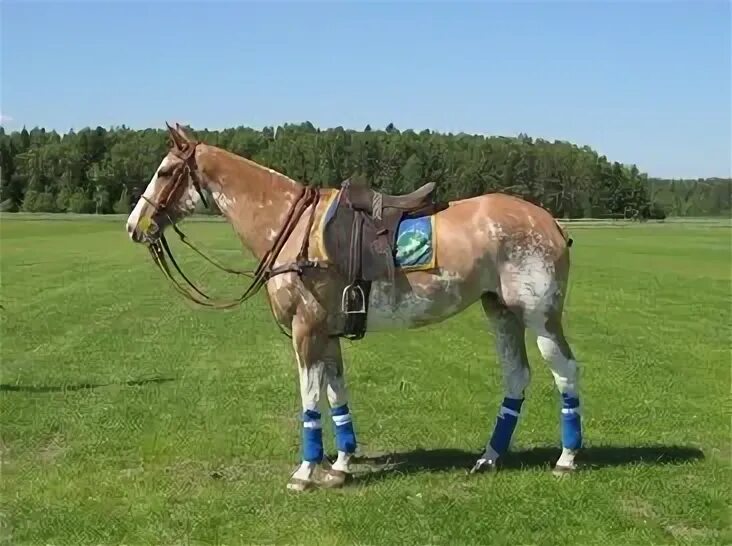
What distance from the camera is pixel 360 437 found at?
9.55 m

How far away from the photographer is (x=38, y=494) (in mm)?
7473

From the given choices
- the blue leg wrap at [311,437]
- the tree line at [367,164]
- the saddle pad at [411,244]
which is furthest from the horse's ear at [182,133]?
the tree line at [367,164]

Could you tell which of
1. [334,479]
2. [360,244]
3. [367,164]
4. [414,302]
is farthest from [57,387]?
[367,164]

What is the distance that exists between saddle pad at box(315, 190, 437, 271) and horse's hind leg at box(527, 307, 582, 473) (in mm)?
1061

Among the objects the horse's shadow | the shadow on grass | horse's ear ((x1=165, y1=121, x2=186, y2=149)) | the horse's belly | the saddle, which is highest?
horse's ear ((x1=165, y1=121, x2=186, y2=149))

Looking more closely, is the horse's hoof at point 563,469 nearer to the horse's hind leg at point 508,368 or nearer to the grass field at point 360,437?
the grass field at point 360,437

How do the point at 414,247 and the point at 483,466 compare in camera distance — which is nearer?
the point at 414,247

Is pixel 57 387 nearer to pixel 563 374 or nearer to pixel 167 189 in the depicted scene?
pixel 167 189

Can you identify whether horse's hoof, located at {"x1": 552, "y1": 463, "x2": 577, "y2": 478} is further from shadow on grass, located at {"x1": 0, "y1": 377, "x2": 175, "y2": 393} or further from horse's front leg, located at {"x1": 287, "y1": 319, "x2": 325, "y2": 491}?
shadow on grass, located at {"x1": 0, "y1": 377, "x2": 175, "y2": 393}

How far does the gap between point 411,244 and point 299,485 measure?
214 cm

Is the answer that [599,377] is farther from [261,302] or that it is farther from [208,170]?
[261,302]

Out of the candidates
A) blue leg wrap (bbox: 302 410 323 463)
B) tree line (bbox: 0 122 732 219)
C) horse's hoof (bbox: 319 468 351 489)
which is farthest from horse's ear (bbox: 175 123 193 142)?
tree line (bbox: 0 122 732 219)

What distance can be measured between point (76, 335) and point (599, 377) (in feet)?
30.6

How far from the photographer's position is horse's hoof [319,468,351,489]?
770 centimetres
